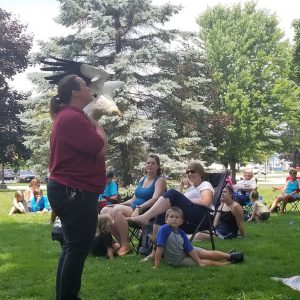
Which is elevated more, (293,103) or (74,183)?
(293,103)

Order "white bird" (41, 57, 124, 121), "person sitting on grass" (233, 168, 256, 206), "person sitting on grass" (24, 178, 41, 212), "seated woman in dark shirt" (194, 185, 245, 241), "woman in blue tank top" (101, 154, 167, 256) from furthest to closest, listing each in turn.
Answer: "person sitting on grass" (24, 178, 41, 212) → "person sitting on grass" (233, 168, 256, 206) → "seated woman in dark shirt" (194, 185, 245, 241) → "woman in blue tank top" (101, 154, 167, 256) → "white bird" (41, 57, 124, 121)

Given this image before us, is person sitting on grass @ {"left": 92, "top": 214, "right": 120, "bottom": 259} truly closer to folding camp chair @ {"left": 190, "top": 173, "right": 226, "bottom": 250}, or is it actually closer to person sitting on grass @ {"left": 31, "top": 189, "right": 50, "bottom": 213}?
folding camp chair @ {"left": 190, "top": 173, "right": 226, "bottom": 250}

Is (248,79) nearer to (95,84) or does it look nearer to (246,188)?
(246,188)

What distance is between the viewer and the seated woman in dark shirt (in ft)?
22.9

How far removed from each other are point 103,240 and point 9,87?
25.0 m

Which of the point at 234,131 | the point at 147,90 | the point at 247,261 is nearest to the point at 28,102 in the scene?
the point at 147,90

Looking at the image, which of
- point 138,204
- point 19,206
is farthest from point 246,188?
point 19,206

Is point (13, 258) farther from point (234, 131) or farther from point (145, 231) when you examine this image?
point (234, 131)

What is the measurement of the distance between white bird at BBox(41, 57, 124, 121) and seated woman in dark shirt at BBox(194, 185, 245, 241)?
3.82 metres

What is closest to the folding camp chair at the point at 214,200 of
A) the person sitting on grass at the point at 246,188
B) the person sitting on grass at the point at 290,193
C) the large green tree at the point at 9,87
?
the person sitting on grass at the point at 246,188

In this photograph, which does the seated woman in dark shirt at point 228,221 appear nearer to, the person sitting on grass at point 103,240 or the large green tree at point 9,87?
the person sitting on grass at point 103,240

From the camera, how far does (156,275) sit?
4.57m

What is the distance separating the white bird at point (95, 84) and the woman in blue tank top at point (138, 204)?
8.23 feet

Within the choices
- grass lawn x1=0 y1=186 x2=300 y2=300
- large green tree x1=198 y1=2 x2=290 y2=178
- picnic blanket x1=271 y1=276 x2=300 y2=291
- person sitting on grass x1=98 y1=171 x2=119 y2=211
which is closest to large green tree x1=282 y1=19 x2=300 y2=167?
large green tree x1=198 y1=2 x2=290 y2=178
